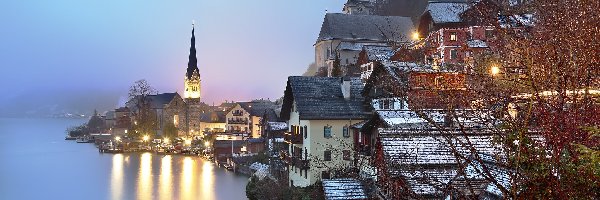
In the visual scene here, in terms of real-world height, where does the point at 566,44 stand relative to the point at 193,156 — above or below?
above

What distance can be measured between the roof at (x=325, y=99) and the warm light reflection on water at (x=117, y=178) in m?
16.0

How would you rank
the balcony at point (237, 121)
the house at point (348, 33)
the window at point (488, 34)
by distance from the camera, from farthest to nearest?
the balcony at point (237, 121), the house at point (348, 33), the window at point (488, 34)

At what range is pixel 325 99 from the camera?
21266 millimetres

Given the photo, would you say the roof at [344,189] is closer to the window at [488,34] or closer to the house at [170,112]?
the window at [488,34]

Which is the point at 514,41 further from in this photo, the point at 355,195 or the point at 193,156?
the point at 193,156

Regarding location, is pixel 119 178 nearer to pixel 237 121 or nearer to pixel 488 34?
pixel 237 121

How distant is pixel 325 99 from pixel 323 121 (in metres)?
1.04

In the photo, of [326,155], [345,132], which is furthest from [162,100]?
[345,132]

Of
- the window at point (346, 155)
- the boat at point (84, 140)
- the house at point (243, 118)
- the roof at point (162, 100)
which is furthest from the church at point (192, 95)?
the window at point (346, 155)

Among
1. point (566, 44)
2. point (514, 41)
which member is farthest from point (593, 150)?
point (514, 41)

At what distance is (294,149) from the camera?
75.5 ft

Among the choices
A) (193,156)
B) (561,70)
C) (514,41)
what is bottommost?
(193,156)

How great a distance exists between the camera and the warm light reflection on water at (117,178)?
110 feet

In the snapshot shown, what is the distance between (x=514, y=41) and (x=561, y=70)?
0.69 m
